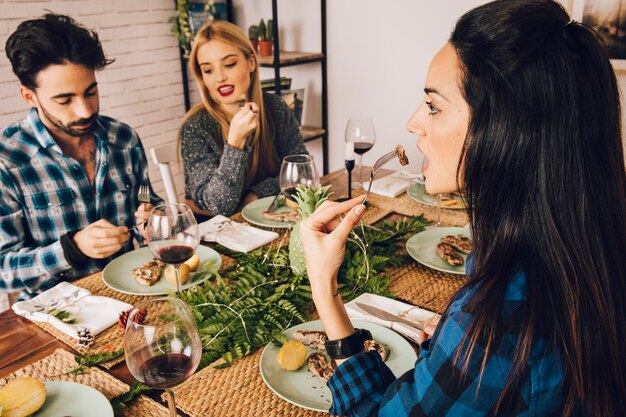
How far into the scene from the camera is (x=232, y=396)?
0.91 meters

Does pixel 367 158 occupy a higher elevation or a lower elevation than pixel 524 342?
lower

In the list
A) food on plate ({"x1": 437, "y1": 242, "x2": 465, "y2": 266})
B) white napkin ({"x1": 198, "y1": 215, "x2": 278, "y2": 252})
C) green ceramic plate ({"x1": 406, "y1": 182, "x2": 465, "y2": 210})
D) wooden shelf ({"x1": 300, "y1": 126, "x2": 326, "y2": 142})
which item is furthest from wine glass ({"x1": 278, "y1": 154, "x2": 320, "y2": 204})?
wooden shelf ({"x1": 300, "y1": 126, "x2": 326, "y2": 142})

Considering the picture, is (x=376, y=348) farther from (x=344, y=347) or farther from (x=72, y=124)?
(x=72, y=124)

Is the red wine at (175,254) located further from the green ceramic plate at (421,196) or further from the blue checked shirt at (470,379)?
the green ceramic plate at (421,196)

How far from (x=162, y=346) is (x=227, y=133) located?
1.64 meters

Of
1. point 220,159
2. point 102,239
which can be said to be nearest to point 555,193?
point 102,239

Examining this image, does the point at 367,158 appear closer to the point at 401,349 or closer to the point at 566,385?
the point at 401,349

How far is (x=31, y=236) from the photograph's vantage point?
66.0 inches

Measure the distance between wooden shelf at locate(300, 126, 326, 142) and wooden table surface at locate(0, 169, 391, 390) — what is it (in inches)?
95.8

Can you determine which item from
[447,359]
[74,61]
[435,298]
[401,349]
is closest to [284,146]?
[74,61]

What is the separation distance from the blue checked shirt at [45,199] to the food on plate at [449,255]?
1.03 meters

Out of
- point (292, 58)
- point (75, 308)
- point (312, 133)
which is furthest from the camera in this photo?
point (312, 133)

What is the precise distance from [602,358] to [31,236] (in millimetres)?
1590

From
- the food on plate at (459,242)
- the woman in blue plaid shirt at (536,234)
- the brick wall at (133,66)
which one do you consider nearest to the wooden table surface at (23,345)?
the woman in blue plaid shirt at (536,234)
